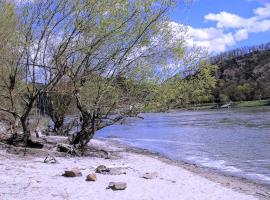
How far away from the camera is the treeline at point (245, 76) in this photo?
14700cm

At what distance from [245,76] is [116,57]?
153m

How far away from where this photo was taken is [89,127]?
2350 cm

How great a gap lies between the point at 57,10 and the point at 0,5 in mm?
2352

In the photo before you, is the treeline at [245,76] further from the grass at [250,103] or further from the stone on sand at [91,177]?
the stone on sand at [91,177]

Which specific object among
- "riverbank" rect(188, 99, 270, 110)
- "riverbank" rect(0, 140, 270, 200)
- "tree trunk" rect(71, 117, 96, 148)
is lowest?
"riverbank" rect(0, 140, 270, 200)

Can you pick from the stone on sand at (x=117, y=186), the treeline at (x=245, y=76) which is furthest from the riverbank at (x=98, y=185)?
the treeline at (x=245, y=76)

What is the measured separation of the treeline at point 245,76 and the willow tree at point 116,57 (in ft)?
351

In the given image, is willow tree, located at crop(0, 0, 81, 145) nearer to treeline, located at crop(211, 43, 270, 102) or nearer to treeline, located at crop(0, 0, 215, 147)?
treeline, located at crop(0, 0, 215, 147)

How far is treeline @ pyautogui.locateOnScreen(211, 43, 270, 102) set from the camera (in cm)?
14700

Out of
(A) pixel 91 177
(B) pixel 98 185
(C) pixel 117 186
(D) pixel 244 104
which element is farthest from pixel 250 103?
(C) pixel 117 186

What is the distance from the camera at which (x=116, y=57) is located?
864 inches

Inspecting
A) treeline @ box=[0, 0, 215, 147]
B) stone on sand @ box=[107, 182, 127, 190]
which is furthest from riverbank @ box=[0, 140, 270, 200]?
treeline @ box=[0, 0, 215, 147]

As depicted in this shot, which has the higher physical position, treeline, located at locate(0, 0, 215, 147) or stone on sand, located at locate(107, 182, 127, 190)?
treeline, located at locate(0, 0, 215, 147)

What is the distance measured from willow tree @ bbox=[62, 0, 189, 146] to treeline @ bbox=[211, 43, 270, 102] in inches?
4210
